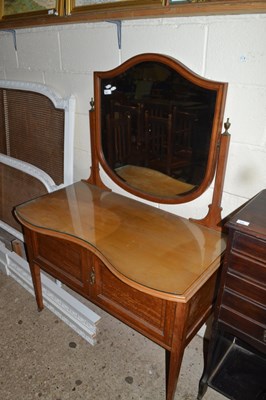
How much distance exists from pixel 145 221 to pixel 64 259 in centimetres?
50

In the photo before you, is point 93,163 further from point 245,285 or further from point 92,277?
point 245,285

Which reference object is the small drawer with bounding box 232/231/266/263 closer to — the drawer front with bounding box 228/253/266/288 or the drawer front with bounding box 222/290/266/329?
the drawer front with bounding box 228/253/266/288

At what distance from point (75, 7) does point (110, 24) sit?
0.66 ft

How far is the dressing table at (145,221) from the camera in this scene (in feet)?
4.36

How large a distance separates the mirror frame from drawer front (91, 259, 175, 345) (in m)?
0.56

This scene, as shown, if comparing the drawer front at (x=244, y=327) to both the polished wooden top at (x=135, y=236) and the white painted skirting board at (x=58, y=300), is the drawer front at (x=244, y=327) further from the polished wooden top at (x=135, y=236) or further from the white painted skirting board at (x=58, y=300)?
the white painted skirting board at (x=58, y=300)

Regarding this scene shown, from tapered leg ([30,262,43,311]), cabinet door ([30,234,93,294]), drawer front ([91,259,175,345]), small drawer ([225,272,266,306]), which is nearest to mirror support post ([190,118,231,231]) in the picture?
small drawer ([225,272,266,306])

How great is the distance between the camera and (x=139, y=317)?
1.44 meters

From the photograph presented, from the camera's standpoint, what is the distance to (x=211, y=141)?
1.48m

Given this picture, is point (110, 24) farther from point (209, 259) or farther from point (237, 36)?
point (209, 259)

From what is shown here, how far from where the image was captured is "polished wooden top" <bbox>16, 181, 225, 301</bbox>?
4.16 feet

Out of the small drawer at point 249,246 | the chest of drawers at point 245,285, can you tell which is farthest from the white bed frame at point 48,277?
the small drawer at point 249,246

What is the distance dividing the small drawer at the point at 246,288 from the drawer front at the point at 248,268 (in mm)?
17

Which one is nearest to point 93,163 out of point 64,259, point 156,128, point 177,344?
point 156,128
